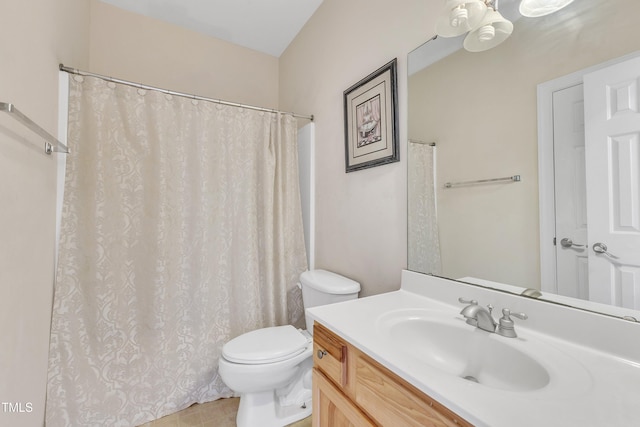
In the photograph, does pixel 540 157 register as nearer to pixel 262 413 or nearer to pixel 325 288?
pixel 325 288

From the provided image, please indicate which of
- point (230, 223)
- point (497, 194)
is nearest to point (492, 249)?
point (497, 194)

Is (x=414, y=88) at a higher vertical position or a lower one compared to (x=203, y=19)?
lower

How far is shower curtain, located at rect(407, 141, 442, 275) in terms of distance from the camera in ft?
3.58

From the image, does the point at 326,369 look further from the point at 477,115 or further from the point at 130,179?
the point at 130,179

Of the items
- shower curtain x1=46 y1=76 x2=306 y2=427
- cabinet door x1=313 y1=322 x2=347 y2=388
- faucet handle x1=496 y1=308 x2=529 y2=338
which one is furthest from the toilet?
faucet handle x1=496 y1=308 x2=529 y2=338

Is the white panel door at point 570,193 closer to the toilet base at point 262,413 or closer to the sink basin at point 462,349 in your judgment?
the sink basin at point 462,349

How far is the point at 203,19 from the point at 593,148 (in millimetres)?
2449

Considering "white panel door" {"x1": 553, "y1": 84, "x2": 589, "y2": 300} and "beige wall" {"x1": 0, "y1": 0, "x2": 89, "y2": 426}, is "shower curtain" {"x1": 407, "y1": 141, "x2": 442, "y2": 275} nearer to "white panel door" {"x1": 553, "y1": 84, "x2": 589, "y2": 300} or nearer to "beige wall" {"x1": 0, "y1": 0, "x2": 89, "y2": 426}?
"white panel door" {"x1": 553, "y1": 84, "x2": 589, "y2": 300}

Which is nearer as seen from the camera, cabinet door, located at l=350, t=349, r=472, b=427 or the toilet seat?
cabinet door, located at l=350, t=349, r=472, b=427

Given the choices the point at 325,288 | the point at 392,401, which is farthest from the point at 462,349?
the point at 325,288

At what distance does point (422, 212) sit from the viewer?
3.70ft

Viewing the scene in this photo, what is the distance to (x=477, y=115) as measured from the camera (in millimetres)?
939

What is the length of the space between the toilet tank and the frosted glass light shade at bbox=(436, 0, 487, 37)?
3.83 ft

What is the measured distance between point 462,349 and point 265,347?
35.7 inches
